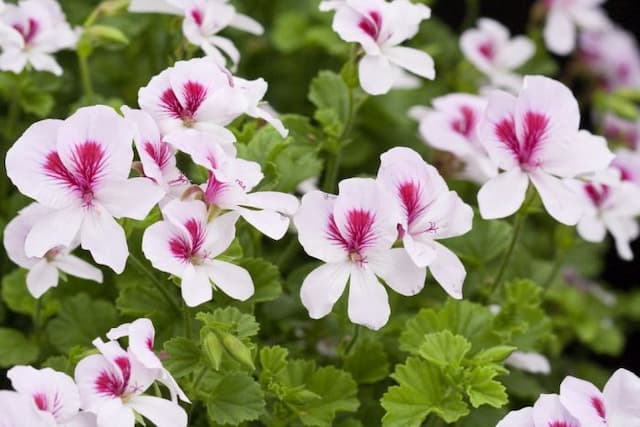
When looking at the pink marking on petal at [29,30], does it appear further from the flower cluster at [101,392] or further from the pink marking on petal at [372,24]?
the flower cluster at [101,392]

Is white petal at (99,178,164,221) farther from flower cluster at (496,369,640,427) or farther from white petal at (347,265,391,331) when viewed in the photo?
flower cluster at (496,369,640,427)

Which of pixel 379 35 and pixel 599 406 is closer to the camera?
pixel 599 406

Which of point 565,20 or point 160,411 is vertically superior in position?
point 160,411

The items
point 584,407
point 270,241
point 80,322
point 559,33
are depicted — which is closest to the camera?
point 584,407

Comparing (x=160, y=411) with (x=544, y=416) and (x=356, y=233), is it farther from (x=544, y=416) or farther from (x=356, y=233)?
(x=544, y=416)

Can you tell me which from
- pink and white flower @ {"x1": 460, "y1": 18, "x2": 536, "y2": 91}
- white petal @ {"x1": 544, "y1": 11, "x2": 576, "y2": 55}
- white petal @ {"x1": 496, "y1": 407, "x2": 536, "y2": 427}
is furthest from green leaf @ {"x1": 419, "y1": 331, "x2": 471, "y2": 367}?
white petal @ {"x1": 544, "y1": 11, "x2": 576, "y2": 55}

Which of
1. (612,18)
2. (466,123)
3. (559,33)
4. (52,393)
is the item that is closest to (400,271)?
(52,393)
